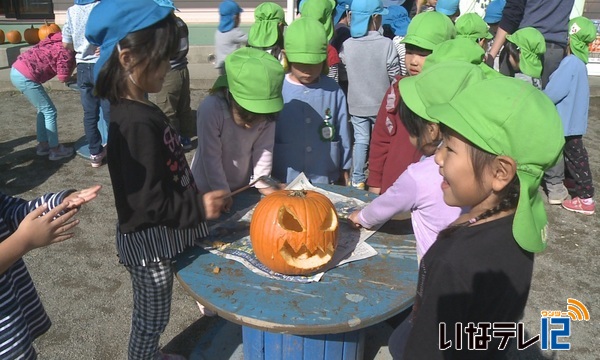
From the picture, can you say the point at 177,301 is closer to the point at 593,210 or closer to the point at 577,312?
the point at 577,312

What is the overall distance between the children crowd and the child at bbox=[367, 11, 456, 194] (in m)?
0.01

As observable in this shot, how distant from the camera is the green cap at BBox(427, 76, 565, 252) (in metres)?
1.32

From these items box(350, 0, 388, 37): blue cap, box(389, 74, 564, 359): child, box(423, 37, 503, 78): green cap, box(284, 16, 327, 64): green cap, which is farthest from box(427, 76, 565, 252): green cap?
box(350, 0, 388, 37): blue cap

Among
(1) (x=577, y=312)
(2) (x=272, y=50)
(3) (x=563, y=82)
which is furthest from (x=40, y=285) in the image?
(3) (x=563, y=82)

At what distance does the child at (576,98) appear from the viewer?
14.8 feet

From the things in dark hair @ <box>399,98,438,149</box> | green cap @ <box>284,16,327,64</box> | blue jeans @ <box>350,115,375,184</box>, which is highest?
green cap @ <box>284,16,327,64</box>

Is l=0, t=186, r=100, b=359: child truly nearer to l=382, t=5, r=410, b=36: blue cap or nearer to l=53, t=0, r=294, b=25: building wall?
A: l=382, t=5, r=410, b=36: blue cap

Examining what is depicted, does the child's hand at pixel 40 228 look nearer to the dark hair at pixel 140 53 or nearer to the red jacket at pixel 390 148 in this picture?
the dark hair at pixel 140 53

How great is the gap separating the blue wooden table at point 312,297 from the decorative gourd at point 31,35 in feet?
29.0

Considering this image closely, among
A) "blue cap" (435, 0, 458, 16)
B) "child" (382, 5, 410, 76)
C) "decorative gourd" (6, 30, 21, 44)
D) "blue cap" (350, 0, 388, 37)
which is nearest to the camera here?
"blue cap" (350, 0, 388, 37)

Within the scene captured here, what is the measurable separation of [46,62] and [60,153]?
98 centimetres

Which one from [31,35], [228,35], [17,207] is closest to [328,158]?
[17,207]

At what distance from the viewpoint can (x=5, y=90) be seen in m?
8.05

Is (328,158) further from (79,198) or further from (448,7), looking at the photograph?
(448,7)
